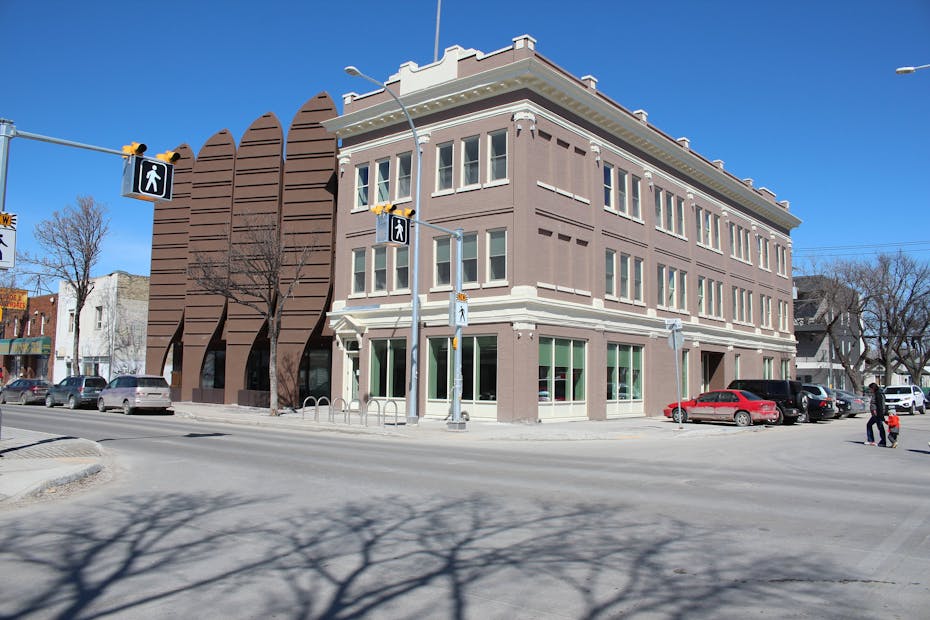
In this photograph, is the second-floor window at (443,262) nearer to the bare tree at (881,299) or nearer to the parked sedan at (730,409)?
the parked sedan at (730,409)

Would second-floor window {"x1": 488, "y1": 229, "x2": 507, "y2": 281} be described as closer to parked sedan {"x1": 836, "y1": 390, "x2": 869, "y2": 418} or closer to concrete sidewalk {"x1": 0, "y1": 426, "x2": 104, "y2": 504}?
concrete sidewalk {"x1": 0, "y1": 426, "x2": 104, "y2": 504}

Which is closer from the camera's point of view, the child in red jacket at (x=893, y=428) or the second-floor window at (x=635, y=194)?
the child in red jacket at (x=893, y=428)

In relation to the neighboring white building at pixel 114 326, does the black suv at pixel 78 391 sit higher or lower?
lower

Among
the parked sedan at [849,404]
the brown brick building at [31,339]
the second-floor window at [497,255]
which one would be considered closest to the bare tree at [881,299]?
the parked sedan at [849,404]

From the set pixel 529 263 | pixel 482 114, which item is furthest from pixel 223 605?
pixel 482 114

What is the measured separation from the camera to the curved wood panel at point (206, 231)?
3650 cm

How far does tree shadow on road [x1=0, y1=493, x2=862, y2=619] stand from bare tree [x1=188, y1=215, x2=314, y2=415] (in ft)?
68.1

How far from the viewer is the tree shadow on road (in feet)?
17.6

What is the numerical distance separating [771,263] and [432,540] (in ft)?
153

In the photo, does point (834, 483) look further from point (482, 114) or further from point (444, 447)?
point (482, 114)

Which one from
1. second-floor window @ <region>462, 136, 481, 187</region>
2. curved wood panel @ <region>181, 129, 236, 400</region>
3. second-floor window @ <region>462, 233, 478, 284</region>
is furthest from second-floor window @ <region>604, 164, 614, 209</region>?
curved wood panel @ <region>181, 129, 236, 400</region>

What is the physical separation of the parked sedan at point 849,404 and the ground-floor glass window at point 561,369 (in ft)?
48.7

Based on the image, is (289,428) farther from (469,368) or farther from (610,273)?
(610,273)

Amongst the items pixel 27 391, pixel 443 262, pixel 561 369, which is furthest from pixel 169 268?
pixel 561 369
